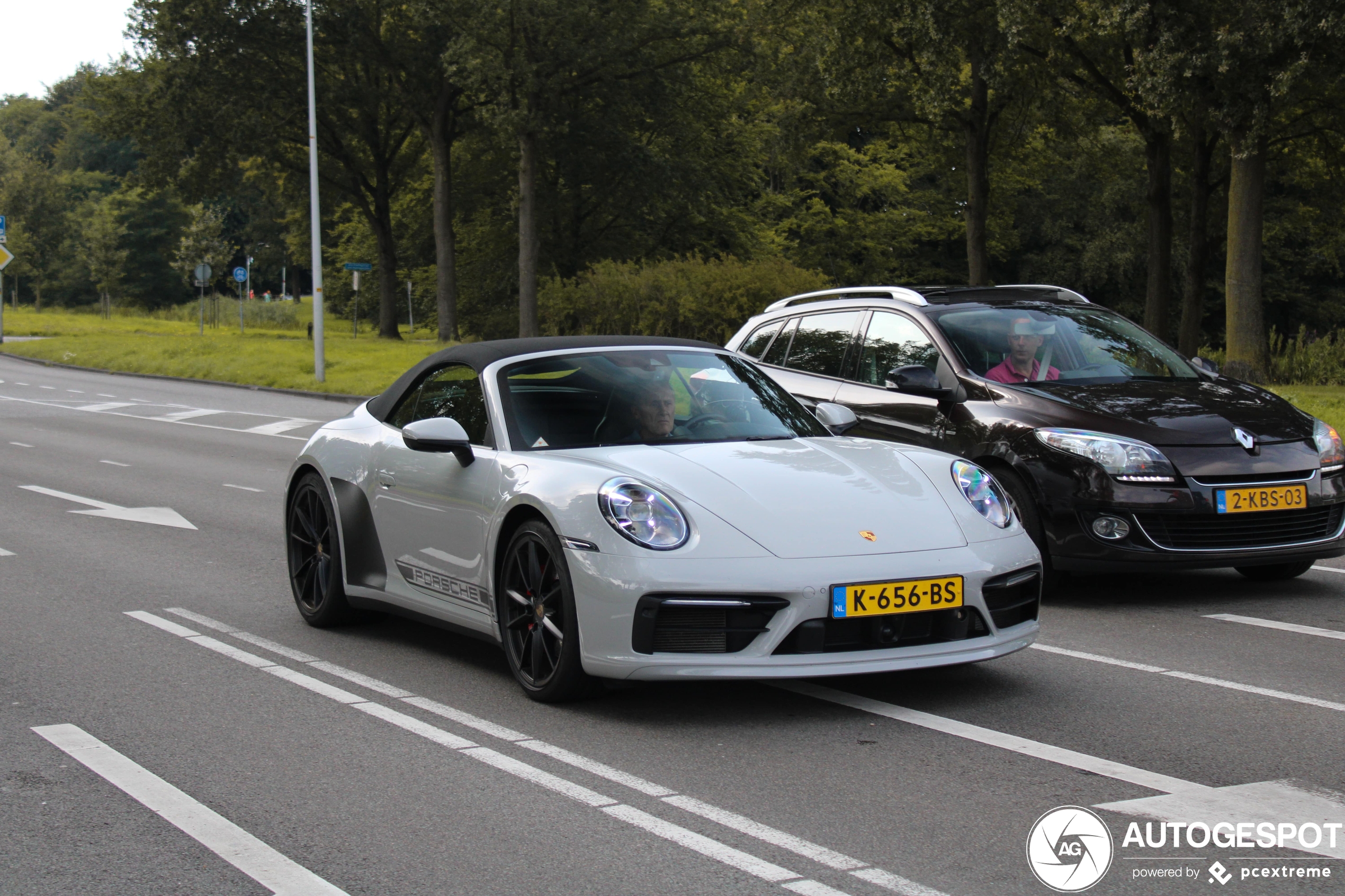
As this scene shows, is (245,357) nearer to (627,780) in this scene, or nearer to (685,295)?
(685,295)

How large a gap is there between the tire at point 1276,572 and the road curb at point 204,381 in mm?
15553

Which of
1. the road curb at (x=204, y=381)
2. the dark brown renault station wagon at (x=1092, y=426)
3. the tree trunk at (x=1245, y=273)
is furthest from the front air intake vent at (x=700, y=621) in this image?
the tree trunk at (x=1245, y=273)

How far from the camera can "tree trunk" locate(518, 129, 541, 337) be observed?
1446 inches

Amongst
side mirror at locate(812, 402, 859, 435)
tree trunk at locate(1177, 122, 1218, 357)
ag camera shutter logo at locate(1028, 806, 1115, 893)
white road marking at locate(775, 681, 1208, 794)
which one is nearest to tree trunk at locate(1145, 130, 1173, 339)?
tree trunk at locate(1177, 122, 1218, 357)

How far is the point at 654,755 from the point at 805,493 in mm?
1192

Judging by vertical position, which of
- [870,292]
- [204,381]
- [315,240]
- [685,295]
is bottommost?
[204,381]

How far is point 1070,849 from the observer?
384cm

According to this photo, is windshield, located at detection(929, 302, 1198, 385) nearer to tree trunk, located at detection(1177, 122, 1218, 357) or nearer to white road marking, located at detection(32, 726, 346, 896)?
white road marking, located at detection(32, 726, 346, 896)

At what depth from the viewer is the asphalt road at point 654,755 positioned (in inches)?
150

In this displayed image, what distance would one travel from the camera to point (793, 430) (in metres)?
6.47

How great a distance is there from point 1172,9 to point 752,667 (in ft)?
65.0

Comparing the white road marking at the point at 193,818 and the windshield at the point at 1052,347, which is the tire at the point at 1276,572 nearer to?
the windshield at the point at 1052,347

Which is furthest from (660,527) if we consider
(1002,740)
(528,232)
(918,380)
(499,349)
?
(528,232)

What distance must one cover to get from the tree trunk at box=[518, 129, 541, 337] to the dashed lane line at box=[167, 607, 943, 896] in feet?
98.6
